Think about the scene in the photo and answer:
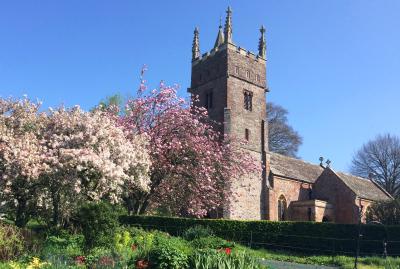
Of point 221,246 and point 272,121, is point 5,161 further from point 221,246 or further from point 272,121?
point 272,121

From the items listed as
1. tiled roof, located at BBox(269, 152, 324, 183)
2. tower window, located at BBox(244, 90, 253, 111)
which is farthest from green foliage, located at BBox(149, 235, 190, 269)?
tower window, located at BBox(244, 90, 253, 111)

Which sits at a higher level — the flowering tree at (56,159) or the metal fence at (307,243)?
the flowering tree at (56,159)

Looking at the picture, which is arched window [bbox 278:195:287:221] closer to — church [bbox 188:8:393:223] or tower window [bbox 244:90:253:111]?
church [bbox 188:8:393:223]

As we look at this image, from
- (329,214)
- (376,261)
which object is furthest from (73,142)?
(329,214)

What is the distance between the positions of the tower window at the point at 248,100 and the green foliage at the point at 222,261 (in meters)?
28.7

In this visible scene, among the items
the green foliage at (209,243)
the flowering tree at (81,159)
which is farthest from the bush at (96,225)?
the flowering tree at (81,159)

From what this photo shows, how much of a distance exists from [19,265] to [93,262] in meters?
1.64

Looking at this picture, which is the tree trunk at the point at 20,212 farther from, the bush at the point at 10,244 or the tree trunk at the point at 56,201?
the bush at the point at 10,244

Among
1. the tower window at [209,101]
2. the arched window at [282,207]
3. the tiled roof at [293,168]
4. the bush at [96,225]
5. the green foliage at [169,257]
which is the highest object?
A: the tower window at [209,101]

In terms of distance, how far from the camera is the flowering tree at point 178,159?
27.0 meters

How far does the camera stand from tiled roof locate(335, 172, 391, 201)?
133 feet

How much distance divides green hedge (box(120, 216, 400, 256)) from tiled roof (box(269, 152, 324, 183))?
1344 cm

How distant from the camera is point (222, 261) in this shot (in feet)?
30.1

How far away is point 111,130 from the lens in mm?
20781
